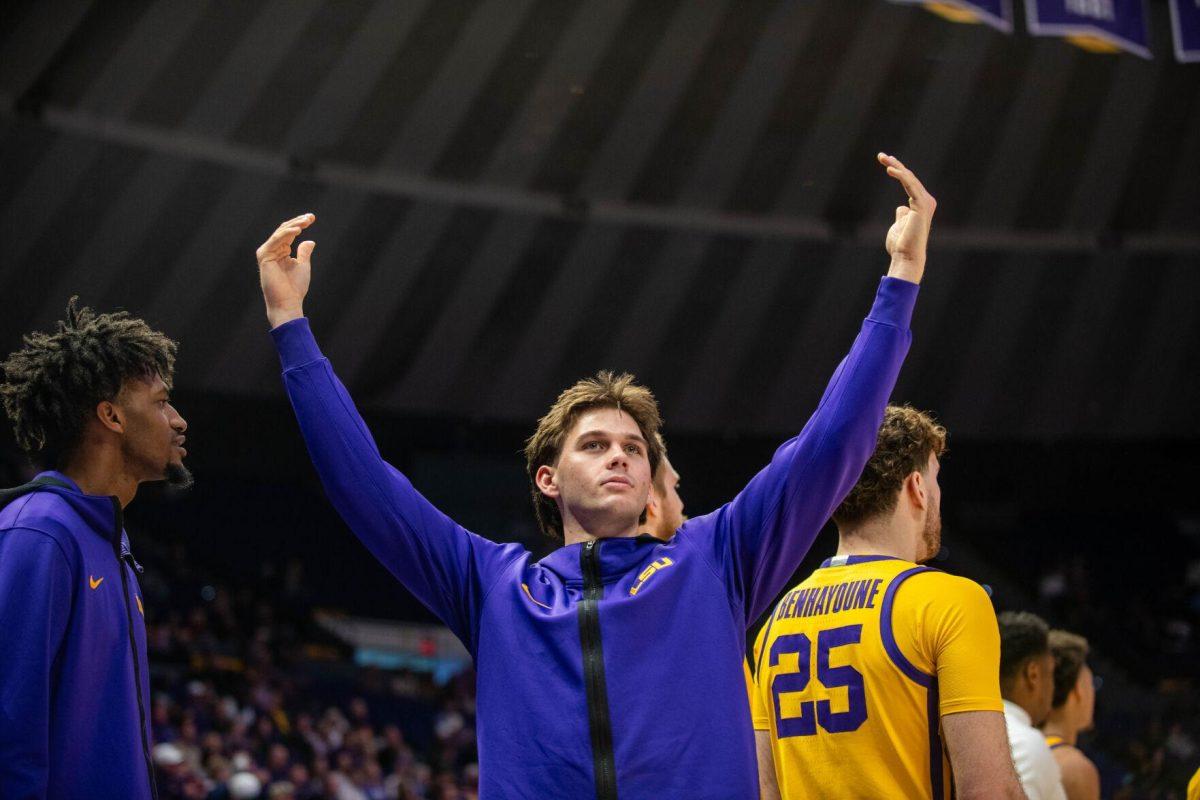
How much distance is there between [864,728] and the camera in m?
2.94

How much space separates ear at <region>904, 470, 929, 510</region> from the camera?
322 centimetres

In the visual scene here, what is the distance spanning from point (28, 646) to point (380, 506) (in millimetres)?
770

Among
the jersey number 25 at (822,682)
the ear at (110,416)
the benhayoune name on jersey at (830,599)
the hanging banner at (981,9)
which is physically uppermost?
the hanging banner at (981,9)

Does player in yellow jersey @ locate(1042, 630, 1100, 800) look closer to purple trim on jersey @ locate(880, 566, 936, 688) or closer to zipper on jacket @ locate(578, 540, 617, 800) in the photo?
purple trim on jersey @ locate(880, 566, 936, 688)

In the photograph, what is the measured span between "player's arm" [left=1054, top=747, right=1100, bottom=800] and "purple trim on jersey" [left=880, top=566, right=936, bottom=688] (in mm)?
1791

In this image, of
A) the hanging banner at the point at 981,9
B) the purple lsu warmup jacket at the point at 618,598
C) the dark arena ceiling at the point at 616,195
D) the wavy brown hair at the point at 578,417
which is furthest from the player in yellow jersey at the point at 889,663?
the dark arena ceiling at the point at 616,195

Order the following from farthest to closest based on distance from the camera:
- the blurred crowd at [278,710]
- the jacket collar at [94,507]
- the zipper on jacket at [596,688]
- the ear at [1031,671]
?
the blurred crowd at [278,710] → the ear at [1031,671] → the jacket collar at [94,507] → the zipper on jacket at [596,688]

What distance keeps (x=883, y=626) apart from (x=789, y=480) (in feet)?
1.68

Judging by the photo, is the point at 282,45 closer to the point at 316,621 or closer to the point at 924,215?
the point at 316,621

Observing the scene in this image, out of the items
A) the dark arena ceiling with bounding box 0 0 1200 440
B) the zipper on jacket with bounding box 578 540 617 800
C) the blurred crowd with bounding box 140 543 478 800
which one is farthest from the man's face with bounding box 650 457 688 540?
the dark arena ceiling with bounding box 0 0 1200 440

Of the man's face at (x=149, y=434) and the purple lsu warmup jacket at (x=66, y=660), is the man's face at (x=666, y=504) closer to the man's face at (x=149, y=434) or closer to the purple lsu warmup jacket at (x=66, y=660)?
the man's face at (x=149, y=434)

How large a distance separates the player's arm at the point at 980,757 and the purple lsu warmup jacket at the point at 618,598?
49 centimetres

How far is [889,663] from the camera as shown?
2.93 meters

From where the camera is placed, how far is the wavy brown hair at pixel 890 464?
10.5 ft
